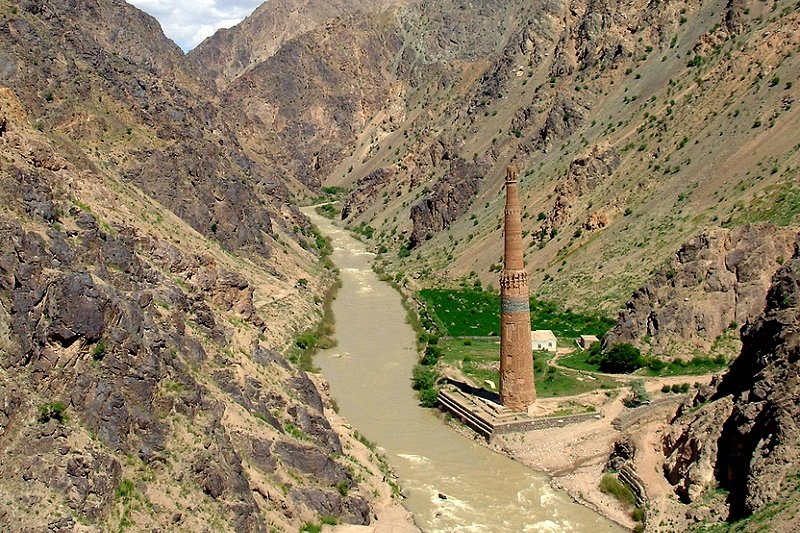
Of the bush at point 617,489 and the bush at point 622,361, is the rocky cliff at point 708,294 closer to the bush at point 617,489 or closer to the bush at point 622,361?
the bush at point 622,361

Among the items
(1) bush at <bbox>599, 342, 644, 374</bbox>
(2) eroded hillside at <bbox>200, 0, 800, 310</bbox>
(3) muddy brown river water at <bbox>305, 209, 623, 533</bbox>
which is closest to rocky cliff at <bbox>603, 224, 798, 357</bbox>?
(1) bush at <bbox>599, 342, 644, 374</bbox>

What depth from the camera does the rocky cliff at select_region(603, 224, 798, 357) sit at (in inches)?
2106

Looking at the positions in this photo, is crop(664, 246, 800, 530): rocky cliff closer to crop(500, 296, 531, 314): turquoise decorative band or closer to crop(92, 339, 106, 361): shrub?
crop(500, 296, 531, 314): turquoise decorative band

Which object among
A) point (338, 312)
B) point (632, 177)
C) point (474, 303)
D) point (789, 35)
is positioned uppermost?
point (789, 35)

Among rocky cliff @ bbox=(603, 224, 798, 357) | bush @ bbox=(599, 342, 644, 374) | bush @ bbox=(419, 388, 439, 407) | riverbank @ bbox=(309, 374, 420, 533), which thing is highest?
rocky cliff @ bbox=(603, 224, 798, 357)

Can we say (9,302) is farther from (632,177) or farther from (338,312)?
(632,177)

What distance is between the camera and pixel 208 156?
7650 cm

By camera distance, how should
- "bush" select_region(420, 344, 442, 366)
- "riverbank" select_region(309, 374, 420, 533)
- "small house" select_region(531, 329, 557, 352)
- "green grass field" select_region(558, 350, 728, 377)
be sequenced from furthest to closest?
"bush" select_region(420, 344, 442, 366) < "small house" select_region(531, 329, 557, 352) < "green grass field" select_region(558, 350, 728, 377) < "riverbank" select_region(309, 374, 420, 533)

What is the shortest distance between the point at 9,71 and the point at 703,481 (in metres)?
43.1

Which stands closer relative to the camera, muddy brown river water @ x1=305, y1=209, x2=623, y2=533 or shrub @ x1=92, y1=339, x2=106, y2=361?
shrub @ x1=92, y1=339, x2=106, y2=361

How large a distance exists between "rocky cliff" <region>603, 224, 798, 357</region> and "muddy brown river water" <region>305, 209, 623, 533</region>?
478 inches

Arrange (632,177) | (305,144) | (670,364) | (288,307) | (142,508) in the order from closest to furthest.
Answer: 1. (142,508)
2. (670,364)
3. (288,307)
4. (632,177)
5. (305,144)

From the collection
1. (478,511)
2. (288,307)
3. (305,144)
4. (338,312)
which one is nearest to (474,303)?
(338,312)

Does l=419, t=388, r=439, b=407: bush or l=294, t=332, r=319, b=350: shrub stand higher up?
l=419, t=388, r=439, b=407: bush
